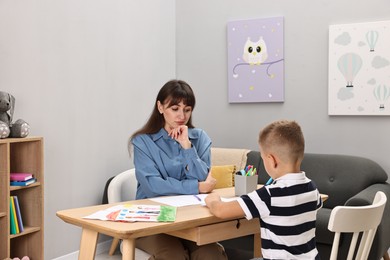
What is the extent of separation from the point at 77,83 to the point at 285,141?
209cm

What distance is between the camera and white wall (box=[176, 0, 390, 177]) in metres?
3.79

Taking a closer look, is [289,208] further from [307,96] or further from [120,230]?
[307,96]

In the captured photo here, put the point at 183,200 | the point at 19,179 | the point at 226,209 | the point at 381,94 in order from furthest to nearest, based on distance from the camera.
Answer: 1. the point at 381,94
2. the point at 19,179
3. the point at 183,200
4. the point at 226,209

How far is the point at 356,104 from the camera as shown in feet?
12.4

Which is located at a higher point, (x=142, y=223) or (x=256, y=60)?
(x=256, y=60)

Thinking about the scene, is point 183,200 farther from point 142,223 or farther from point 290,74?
point 290,74

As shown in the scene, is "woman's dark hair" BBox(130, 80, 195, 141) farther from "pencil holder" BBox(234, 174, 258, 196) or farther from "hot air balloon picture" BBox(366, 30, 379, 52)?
"hot air balloon picture" BBox(366, 30, 379, 52)

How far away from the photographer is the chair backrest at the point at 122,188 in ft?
9.32

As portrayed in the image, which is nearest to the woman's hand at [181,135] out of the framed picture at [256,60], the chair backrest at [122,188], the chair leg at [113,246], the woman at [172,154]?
the woman at [172,154]

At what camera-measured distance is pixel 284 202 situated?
177 centimetres

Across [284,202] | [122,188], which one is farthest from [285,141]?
[122,188]

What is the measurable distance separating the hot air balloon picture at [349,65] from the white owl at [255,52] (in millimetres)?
607

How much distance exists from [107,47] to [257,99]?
1.26 metres

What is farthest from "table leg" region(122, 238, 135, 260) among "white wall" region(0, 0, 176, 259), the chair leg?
the chair leg
